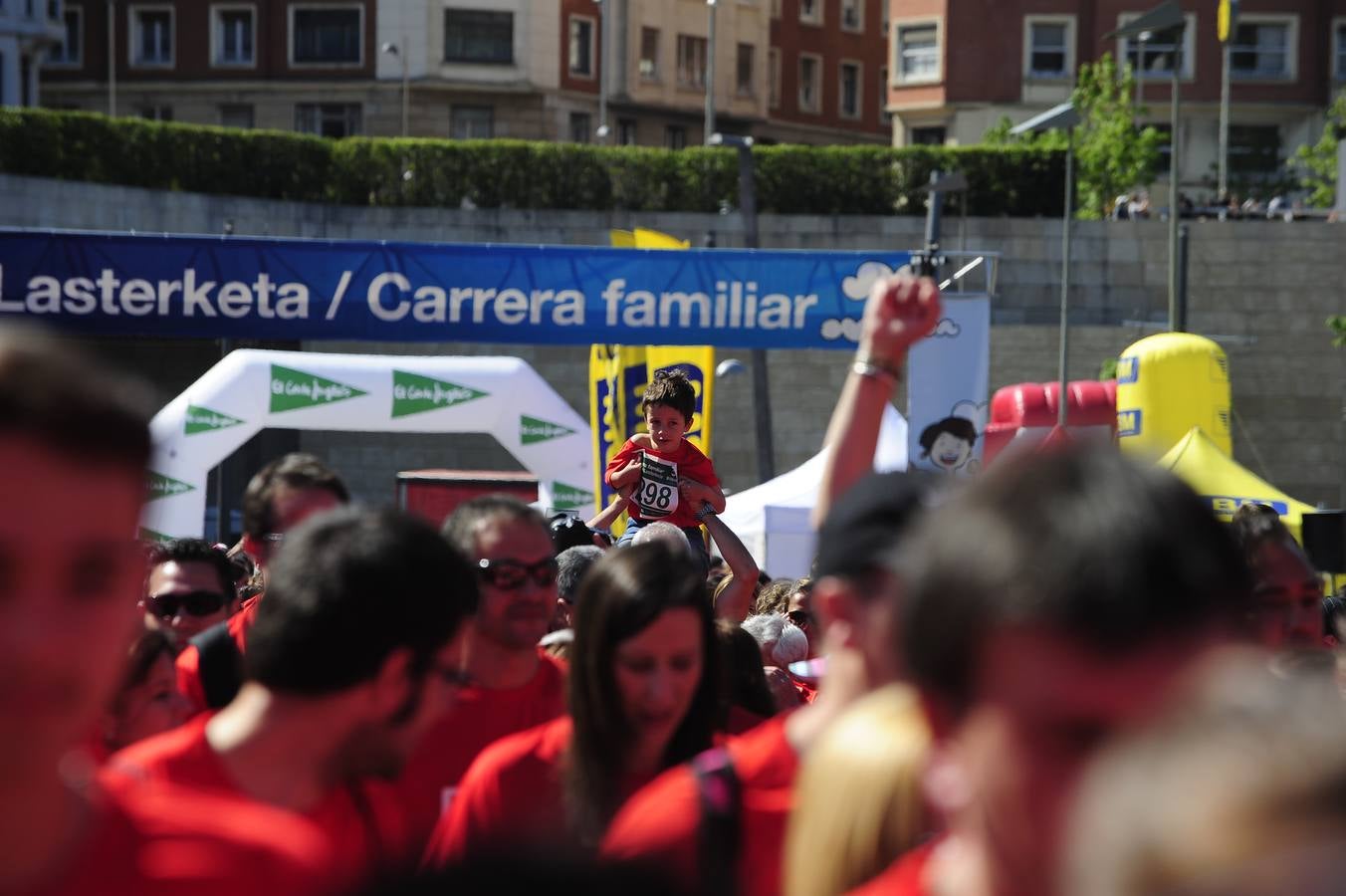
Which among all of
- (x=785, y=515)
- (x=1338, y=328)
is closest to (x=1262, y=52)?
(x=1338, y=328)

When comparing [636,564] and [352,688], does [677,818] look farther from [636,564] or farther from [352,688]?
[636,564]

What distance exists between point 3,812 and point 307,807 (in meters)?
1.08

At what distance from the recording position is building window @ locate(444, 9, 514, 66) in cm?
5056

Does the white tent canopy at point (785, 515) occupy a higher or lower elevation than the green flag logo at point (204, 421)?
lower

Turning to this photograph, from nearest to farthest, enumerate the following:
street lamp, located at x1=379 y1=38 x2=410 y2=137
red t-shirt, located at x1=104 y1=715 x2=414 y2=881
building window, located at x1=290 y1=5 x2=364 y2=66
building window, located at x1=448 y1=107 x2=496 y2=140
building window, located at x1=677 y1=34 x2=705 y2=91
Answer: red t-shirt, located at x1=104 y1=715 x2=414 y2=881, street lamp, located at x1=379 y1=38 x2=410 y2=137, building window, located at x1=448 y1=107 x2=496 y2=140, building window, located at x1=290 y1=5 x2=364 y2=66, building window, located at x1=677 y1=34 x2=705 y2=91

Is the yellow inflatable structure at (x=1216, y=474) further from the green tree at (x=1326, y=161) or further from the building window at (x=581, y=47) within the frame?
the building window at (x=581, y=47)

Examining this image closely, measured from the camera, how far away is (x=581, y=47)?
52344mm

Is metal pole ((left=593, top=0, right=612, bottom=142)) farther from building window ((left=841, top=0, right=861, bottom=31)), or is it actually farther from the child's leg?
the child's leg

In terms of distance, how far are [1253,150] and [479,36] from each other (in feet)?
64.1

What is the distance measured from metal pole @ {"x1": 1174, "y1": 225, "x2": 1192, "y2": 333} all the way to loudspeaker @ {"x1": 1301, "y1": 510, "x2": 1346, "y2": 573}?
22305 mm

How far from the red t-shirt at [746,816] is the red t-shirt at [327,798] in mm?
335

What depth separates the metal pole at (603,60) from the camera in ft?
165

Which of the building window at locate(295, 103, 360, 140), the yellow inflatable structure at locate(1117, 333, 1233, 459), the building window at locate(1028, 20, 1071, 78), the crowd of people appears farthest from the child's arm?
the building window at locate(295, 103, 360, 140)

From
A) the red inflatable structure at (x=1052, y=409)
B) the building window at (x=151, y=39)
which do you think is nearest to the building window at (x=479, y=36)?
the building window at (x=151, y=39)
